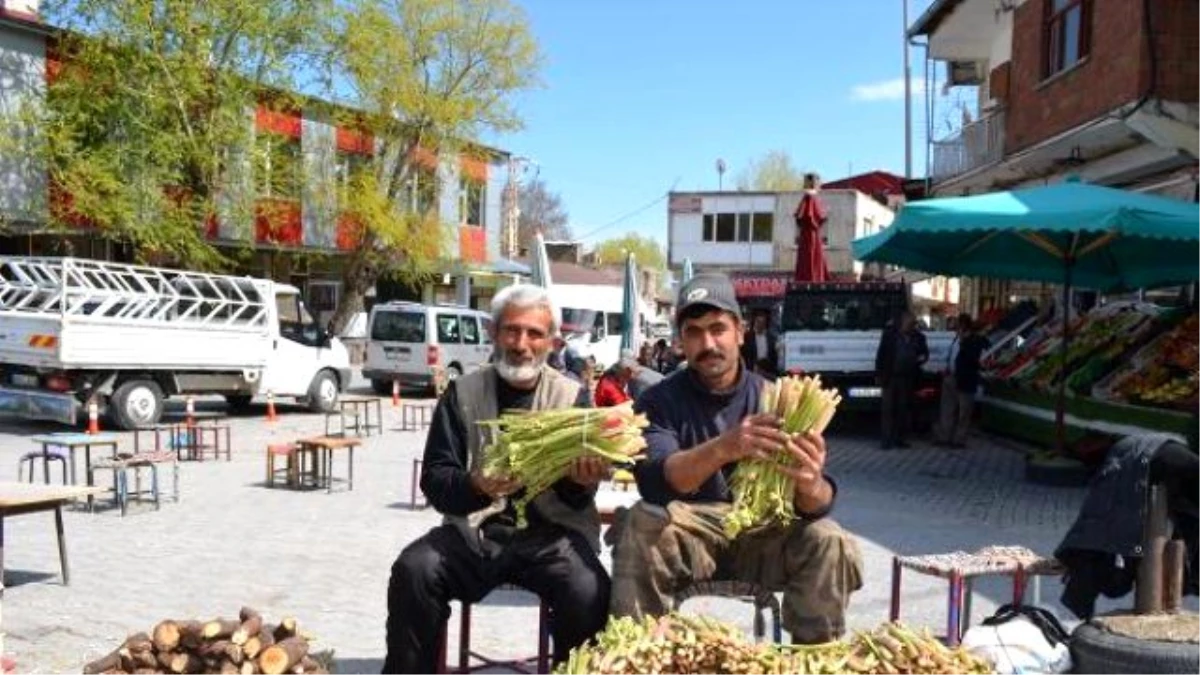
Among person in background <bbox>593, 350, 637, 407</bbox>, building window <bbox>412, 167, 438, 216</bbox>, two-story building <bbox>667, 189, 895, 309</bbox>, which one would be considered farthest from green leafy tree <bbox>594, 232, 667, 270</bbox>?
person in background <bbox>593, 350, 637, 407</bbox>

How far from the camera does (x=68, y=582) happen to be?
6500mm

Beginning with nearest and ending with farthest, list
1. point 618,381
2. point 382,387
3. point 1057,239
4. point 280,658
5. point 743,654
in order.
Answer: point 743,654
point 280,658
point 618,381
point 1057,239
point 382,387

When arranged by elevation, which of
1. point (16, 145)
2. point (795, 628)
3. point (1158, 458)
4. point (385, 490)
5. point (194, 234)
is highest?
point (16, 145)

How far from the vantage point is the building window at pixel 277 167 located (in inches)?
927

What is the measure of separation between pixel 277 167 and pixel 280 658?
22652mm

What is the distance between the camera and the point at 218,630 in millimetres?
3389

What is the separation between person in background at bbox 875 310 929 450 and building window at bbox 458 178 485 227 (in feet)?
66.1

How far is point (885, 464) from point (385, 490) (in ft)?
19.6

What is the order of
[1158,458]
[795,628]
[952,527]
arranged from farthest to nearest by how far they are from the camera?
[952,527] < [1158,458] < [795,628]

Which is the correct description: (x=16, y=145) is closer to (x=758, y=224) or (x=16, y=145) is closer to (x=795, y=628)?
(x=795, y=628)

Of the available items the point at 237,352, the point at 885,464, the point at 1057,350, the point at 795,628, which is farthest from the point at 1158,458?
the point at 237,352

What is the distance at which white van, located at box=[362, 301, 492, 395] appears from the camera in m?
22.1

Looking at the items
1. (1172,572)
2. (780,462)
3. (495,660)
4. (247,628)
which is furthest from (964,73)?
(247,628)

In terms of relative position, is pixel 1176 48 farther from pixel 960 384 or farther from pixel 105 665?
pixel 105 665
